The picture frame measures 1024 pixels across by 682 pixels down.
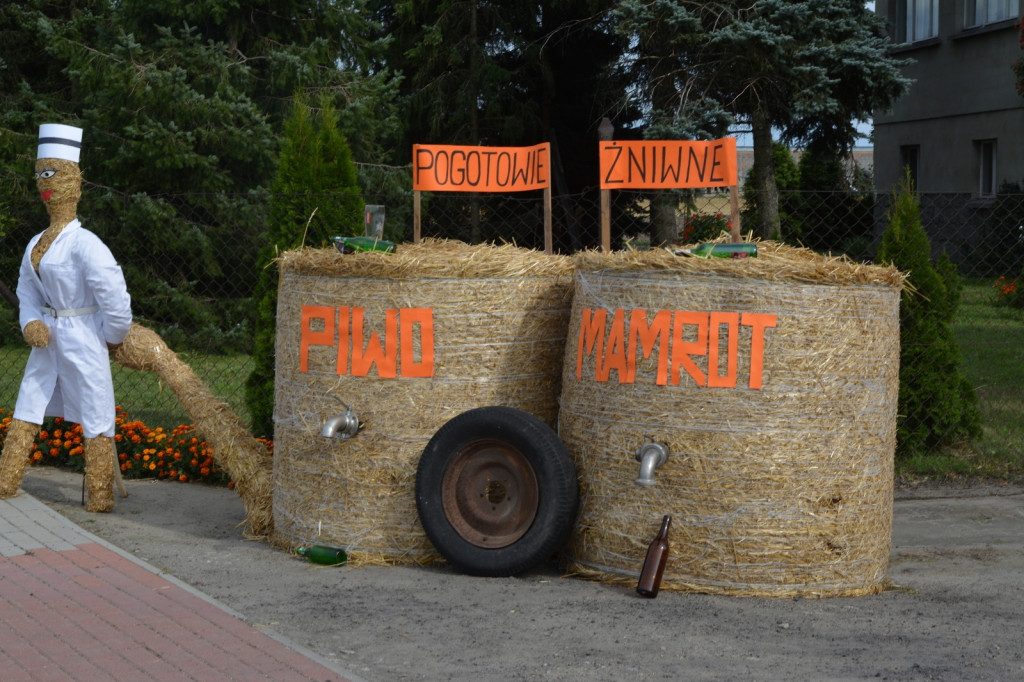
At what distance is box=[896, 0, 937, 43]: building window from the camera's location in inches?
918

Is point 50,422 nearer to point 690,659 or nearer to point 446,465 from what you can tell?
point 446,465

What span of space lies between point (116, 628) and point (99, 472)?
7.77 ft

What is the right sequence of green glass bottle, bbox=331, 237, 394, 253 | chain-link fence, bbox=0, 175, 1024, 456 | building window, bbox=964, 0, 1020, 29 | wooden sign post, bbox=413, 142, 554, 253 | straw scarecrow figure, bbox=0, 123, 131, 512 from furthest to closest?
building window, bbox=964, 0, 1020, 29, chain-link fence, bbox=0, 175, 1024, 456, straw scarecrow figure, bbox=0, 123, 131, 512, wooden sign post, bbox=413, 142, 554, 253, green glass bottle, bbox=331, 237, 394, 253

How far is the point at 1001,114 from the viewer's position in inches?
846

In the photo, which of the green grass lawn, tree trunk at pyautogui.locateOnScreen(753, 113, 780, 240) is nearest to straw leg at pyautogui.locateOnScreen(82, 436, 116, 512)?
the green grass lawn

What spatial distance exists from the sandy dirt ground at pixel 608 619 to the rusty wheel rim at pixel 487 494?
0.22 metres

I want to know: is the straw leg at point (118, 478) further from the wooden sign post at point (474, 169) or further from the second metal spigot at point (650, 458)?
the second metal spigot at point (650, 458)

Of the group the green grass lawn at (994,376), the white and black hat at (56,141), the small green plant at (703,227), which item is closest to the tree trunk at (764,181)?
the green grass lawn at (994,376)

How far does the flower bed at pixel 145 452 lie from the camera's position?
26.0 ft

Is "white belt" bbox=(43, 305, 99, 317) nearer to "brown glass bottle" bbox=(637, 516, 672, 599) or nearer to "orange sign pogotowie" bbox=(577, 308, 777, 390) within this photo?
"orange sign pogotowie" bbox=(577, 308, 777, 390)

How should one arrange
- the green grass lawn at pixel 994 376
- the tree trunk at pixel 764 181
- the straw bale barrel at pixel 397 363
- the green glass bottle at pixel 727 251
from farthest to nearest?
the tree trunk at pixel 764 181 → the green grass lawn at pixel 994 376 → the straw bale barrel at pixel 397 363 → the green glass bottle at pixel 727 251

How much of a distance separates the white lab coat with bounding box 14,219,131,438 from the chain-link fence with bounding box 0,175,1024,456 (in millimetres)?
1546

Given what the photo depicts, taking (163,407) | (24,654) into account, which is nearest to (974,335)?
(163,407)

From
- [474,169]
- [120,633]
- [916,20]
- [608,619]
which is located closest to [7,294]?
[474,169]
